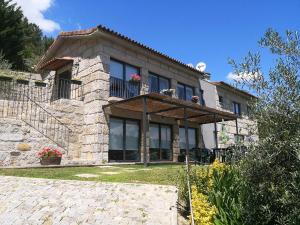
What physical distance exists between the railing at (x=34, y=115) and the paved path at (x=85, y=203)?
6567 mm

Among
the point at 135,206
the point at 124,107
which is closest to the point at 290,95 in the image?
the point at 135,206

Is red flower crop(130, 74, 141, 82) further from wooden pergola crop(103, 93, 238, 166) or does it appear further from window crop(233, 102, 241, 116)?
window crop(233, 102, 241, 116)

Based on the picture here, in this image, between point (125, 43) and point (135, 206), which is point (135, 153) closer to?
point (125, 43)

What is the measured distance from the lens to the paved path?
493 centimetres

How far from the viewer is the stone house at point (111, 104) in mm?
13977

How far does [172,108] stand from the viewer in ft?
49.3

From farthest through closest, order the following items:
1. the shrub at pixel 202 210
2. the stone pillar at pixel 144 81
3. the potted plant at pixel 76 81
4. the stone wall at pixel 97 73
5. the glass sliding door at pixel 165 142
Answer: the glass sliding door at pixel 165 142
the stone pillar at pixel 144 81
the potted plant at pixel 76 81
the stone wall at pixel 97 73
the shrub at pixel 202 210

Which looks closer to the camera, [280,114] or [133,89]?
[280,114]

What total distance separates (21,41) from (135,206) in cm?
2514

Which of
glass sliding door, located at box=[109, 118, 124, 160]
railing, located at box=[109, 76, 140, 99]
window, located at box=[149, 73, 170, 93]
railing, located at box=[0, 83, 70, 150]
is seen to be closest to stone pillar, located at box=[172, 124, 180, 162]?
window, located at box=[149, 73, 170, 93]

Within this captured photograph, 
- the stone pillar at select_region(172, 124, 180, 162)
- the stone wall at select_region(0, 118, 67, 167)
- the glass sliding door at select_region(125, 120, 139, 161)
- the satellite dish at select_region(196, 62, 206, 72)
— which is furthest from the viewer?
the satellite dish at select_region(196, 62, 206, 72)

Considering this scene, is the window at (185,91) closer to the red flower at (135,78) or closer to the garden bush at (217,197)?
the red flower at (135,78)

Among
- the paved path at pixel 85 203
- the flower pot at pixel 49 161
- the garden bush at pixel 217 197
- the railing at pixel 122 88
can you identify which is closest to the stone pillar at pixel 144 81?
the railing at pixel 122 88

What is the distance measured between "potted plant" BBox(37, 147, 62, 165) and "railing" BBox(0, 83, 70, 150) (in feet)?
3.33
